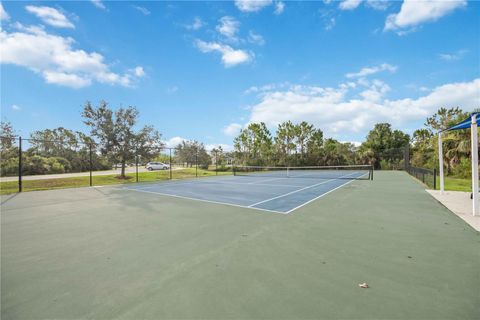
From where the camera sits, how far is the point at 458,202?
6.54 m

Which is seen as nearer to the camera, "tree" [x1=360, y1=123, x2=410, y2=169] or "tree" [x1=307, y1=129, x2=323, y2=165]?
"tree" [x1=360, y1=123, x2=410, y2=169]

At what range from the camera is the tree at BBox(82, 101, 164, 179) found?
17469mm

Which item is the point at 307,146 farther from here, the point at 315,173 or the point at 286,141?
the point at 315,173

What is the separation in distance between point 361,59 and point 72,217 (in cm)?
1875

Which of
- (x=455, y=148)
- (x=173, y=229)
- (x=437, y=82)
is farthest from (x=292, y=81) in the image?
(x=173, y=229)

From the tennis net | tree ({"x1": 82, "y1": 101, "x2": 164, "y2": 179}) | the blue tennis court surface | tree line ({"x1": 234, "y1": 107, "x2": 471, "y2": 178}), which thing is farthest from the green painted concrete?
tree line ({"x1": 234, "y1": 107, "x2": 471, "y2": 178})

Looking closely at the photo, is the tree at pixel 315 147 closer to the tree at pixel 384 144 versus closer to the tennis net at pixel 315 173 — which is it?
the tennis net at pixel 315 173

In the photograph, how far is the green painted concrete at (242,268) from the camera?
184 centimetres

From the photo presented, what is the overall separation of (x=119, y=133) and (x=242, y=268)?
18880 millimetres

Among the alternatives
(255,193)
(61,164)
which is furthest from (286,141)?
(61,164)

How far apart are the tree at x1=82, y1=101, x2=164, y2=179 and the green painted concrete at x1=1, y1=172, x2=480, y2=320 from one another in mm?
13783

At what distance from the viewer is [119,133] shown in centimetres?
1788

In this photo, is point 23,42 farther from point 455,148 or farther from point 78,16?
point 455,148

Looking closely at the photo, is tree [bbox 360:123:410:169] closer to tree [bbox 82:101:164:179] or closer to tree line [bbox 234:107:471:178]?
tree line [bbox 234:107:471:178]
